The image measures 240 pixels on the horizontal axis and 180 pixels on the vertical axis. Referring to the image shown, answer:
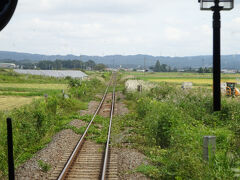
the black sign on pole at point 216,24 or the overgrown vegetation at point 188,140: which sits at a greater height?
the black sign on pole at point 216,24

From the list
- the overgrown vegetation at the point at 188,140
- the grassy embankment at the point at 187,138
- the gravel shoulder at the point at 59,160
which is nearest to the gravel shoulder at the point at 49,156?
the gravel shoulder at the point at 59,160

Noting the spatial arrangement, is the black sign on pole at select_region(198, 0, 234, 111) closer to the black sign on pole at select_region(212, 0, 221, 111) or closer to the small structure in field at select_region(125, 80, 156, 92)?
the black sign on pole at select_region(212, 0, 221, 111)

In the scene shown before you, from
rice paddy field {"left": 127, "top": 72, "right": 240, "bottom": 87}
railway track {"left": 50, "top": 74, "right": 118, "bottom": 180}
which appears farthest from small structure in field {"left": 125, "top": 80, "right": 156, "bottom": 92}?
rice paddy field {"left": 127, "top": 72, "right": 240, "bottom": 87}

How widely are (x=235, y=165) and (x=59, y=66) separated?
6129 inches

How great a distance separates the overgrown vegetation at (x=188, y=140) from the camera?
590 centimetres

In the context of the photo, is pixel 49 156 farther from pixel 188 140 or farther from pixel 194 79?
pixel 194 79

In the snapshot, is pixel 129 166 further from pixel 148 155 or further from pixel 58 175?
pixel 58 175

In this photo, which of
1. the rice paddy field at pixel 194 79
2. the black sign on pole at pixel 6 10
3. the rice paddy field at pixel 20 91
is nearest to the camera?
the black sign on pole at pixel 6 10

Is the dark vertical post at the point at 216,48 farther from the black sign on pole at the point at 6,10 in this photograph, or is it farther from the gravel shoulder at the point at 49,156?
the black sign on pole at the point at 6,10

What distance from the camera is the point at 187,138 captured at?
7.91 metres

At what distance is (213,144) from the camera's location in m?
6.12

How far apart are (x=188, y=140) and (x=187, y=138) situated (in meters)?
0.08

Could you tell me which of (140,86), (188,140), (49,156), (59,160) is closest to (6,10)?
(188,140)

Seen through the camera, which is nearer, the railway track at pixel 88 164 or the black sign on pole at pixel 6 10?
the black sign on pole at pixel 6 10
